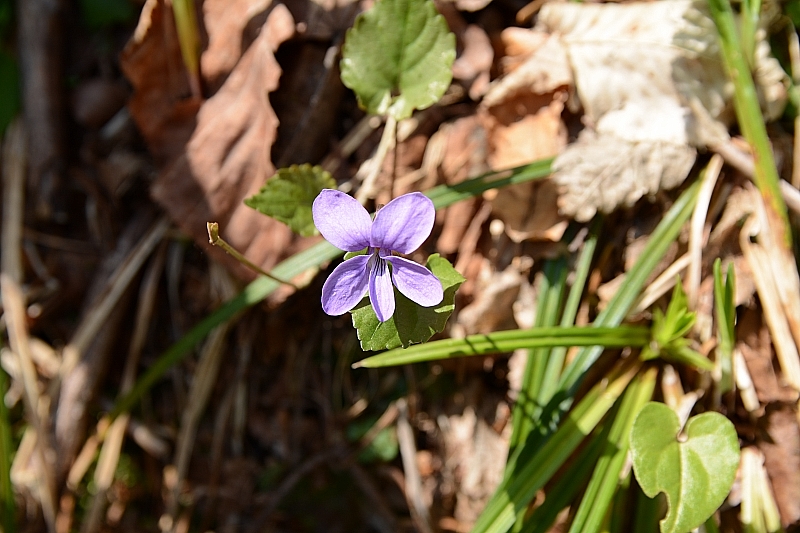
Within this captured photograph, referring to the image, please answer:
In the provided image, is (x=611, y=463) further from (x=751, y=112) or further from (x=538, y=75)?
(x=538, y=75)

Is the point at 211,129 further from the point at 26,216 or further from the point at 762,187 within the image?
the point at 762,187

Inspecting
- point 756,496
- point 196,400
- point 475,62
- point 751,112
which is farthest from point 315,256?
point 756,496

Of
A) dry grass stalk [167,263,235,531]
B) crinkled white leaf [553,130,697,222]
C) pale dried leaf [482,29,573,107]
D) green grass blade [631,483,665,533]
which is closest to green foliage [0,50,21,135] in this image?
dry grass stalk [167,263,235,531]

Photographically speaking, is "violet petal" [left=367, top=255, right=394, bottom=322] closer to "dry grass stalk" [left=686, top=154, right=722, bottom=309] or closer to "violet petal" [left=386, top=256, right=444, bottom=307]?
"violet petal" [left=386, top=256, right=444, bottom=307]

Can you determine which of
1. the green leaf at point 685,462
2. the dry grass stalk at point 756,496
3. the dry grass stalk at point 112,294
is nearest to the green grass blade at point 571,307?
the green leaf at point 685,462

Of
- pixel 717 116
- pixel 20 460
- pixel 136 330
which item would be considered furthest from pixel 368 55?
pixel 20 460

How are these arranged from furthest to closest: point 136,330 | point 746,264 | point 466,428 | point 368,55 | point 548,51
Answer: point 136,330
point 466,428
point 548,51
point 746,264
point 368,55
